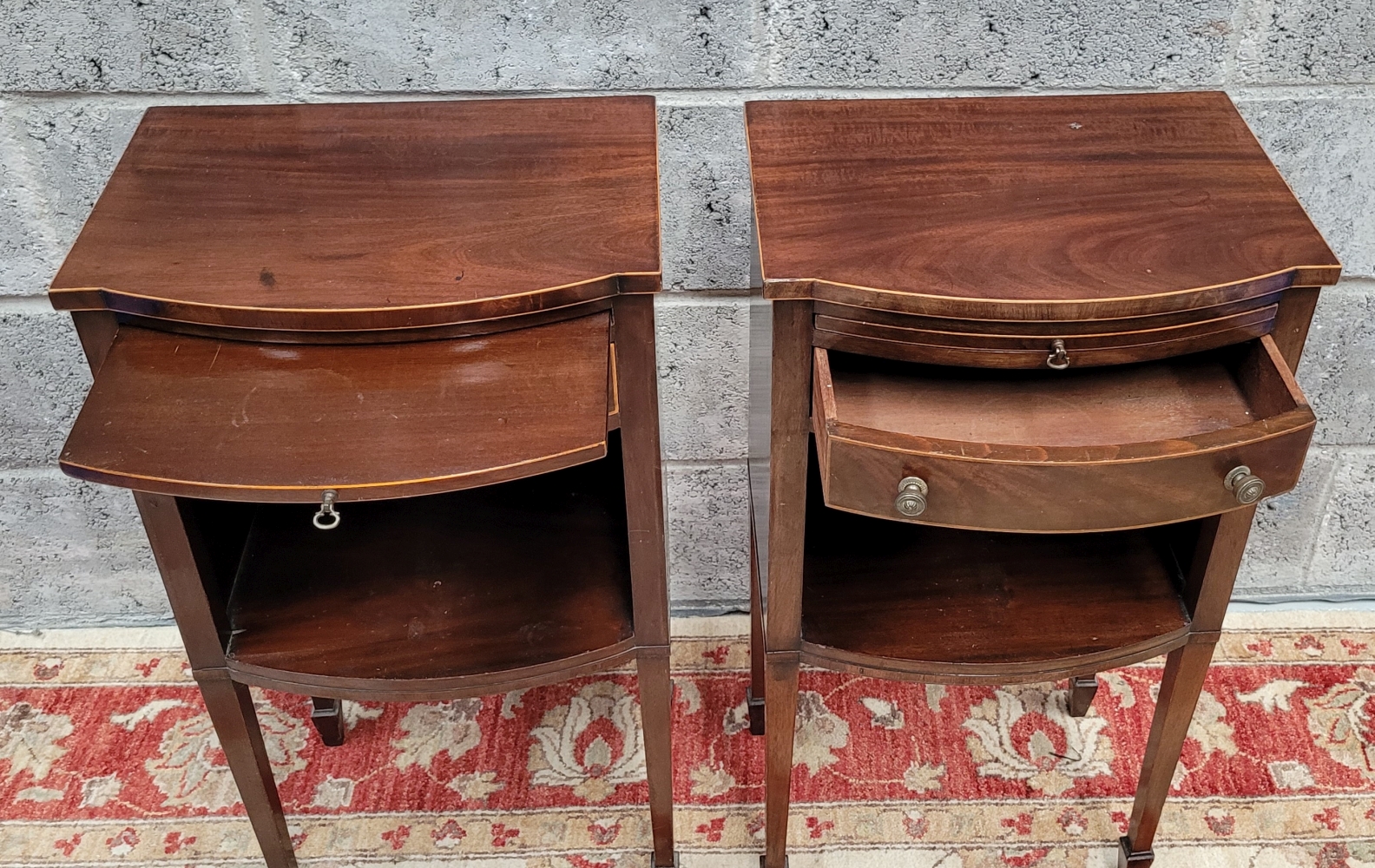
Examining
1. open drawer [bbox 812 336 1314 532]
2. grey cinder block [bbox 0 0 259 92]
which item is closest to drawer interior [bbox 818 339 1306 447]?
open drawer [bbox 812 336 1314 532]

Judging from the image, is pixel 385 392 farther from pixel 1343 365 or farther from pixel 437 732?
pixel 1343 365

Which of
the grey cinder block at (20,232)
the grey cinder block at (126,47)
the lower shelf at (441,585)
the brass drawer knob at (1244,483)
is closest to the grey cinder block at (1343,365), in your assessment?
the brass drawer knob at (1244,483)

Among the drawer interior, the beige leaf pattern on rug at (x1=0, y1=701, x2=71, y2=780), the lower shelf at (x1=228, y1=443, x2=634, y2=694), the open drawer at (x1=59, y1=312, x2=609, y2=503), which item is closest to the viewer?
the open drawer at (x1=59, y1=312, x2=609, y2=503)

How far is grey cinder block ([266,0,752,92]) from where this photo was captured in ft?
4.20

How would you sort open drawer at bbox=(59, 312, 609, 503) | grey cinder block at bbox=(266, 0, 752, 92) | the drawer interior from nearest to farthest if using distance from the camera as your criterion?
open drawer at bbox=(59, 312, 609, 503) → the drawer interior → grey cinder block at bbox=(266, 0, 752, 92)

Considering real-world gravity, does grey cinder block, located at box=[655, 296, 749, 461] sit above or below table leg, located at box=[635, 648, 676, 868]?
above

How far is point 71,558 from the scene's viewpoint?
171 centimetres

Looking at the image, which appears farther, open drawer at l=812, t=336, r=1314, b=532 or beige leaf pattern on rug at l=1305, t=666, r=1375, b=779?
beige leaf pattern on rug at l=1305, t=666, r=1375, b=779

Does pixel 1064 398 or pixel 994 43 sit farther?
pixel 994 43

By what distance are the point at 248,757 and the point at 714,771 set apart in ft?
1.86

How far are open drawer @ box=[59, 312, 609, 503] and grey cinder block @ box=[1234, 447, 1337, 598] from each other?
1.09m

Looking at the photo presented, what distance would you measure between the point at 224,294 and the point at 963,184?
0.61 metres

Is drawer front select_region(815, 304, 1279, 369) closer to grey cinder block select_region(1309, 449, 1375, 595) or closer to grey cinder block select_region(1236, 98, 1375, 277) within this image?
grey cinder block select_region(1236, 98, 1375, 277)

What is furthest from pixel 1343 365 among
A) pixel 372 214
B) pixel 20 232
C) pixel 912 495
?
pixel 20 232
